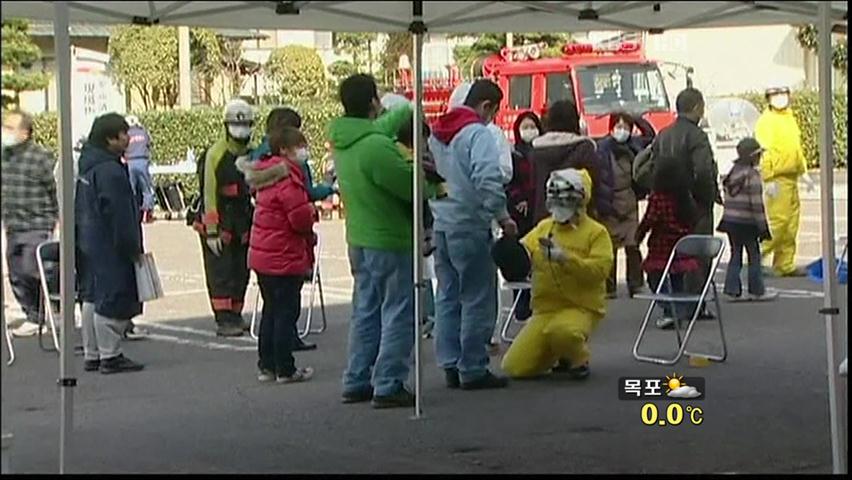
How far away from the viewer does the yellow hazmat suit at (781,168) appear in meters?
13.8

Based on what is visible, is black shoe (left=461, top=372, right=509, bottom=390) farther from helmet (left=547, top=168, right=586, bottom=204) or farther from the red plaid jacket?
the red plaid jacket

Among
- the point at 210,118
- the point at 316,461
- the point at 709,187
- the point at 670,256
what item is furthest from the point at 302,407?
the point at 210,118

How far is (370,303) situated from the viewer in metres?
8.57

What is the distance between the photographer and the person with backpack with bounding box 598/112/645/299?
12867mm

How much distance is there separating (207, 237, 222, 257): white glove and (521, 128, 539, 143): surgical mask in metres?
2.82

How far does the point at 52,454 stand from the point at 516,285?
12.1ft

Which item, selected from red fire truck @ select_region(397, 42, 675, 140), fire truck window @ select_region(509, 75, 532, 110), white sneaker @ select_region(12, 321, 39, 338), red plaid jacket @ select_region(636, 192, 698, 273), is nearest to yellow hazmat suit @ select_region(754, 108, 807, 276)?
red plaid jacket @ select_region(636, 192, 698, 273)

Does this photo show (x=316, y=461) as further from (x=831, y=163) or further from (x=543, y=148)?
(x=543, y=148)

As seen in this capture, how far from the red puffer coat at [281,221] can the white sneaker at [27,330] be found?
132 inches

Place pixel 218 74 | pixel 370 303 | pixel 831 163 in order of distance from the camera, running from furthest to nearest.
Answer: pixel 218 74 < pixel 370 303 < pixel 831 163

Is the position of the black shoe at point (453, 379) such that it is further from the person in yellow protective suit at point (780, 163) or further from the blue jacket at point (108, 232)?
the person in yellow protective suit at point (780, 163)

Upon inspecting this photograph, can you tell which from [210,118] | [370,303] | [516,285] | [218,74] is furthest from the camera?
[218,74]

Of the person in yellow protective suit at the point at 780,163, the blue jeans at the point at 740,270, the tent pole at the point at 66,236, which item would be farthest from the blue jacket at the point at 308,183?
the person in yellow protective suit at the point at 780,163
